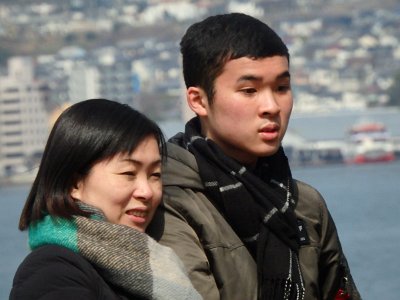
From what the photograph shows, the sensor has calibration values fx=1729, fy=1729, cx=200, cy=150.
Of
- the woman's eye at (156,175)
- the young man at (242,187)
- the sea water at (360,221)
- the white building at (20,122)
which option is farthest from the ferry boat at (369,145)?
the woman's eye at (156,175)

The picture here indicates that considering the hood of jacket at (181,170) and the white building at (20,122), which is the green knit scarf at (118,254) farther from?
the white building at (20,122)

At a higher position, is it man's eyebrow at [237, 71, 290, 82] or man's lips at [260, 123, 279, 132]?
man's eyebrow at [237, 71, 290, 82]

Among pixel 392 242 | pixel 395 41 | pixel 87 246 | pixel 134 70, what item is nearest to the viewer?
pixel 87 246

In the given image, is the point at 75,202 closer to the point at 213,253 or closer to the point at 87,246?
the point at 87,246

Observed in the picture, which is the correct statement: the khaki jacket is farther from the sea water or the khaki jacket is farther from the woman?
the sea water

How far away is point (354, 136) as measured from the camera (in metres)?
42.0

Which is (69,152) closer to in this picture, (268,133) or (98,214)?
(98,214)

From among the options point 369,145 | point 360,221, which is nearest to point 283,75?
point 360,221

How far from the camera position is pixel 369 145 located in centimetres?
4250

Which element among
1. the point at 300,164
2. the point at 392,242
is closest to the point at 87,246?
the point at 392,242

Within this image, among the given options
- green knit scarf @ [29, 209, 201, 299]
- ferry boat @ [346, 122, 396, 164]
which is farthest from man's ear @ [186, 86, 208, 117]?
ferry boat @ [346, 122, 396, 164]

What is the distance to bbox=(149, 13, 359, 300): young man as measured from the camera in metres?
1.45

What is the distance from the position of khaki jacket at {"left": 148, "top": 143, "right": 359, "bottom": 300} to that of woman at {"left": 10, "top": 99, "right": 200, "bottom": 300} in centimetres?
7

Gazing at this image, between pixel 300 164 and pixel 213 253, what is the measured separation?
39.2m
